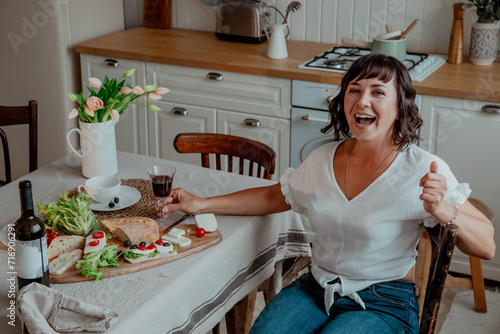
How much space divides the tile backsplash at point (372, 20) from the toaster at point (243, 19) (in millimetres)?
151

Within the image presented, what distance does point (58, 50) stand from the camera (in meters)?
3.40

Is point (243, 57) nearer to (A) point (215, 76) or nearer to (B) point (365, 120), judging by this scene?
(A) point (215, 76)

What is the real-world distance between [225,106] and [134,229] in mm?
1647

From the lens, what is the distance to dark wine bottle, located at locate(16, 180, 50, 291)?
4.32 feet

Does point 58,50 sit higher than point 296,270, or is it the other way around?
point 58,50

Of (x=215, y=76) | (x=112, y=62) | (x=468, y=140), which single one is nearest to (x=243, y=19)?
(x=215, y=76)

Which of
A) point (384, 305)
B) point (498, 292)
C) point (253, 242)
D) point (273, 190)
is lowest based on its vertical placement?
point (498, 292)

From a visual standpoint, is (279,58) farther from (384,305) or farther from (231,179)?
(384,305)

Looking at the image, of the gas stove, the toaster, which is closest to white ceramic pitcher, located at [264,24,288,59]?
the gas stove

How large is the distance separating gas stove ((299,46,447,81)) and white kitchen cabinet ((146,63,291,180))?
196mm

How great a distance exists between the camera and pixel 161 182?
1751 mm

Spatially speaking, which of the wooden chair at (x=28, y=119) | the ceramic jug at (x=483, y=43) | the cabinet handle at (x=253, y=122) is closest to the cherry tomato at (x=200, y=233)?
the wooden chair at (x=28, y=119)

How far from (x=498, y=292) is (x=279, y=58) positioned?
58.5 inches

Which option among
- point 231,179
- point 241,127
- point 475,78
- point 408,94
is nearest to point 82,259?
point 231,179
